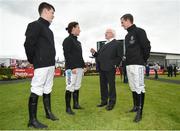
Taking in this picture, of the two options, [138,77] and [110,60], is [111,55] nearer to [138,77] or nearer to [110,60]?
[110,60]

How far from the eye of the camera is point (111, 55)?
6402 millimetres

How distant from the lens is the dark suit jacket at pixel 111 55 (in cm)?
637

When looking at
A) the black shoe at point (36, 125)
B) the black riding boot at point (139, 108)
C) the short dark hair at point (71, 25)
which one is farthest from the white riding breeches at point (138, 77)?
the black shoe at point (36, 125)

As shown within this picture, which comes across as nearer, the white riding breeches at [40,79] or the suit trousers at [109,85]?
the white riding breeches at [40,79]

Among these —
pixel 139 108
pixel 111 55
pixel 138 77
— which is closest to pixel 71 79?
pixel 111 55

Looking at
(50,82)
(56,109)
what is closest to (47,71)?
(50,82)

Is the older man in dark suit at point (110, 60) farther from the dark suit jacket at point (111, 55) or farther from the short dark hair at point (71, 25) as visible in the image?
the short dark hair at point (71, 25)

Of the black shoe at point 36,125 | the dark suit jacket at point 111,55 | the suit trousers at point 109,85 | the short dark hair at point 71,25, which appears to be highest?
the short dark hair at point 71,25

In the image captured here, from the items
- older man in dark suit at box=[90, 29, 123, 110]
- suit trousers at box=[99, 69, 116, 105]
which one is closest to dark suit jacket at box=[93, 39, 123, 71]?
older man in dark suit at box=[90, 29, 123, 110]

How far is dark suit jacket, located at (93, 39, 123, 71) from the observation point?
251 inches

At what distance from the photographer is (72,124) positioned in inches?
187

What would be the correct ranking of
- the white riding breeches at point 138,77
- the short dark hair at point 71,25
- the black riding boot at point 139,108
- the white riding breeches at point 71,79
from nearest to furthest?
the black riding boot at point 139,108, the white riding breeches at point 138,77, the white riding breeches at point 71,79, the short dark hair at point 71,25

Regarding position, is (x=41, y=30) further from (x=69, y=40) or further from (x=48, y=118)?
(x=48, y=118)

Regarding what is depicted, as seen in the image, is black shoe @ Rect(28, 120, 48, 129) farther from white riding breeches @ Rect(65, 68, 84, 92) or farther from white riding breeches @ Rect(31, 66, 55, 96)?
white riding breeches @ Rect(65, 68, 84, 92)
